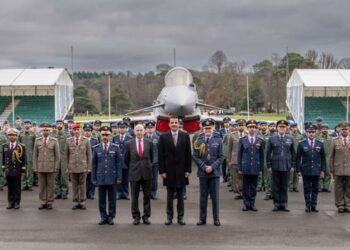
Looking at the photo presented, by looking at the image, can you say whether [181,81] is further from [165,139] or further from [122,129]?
[165,139]

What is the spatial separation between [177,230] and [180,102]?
35.7 ft

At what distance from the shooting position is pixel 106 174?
354 inches

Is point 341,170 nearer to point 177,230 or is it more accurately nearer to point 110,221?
point 177,230

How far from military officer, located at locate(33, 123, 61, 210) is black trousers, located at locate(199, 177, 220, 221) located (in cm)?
326

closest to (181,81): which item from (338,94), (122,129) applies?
(122,129)

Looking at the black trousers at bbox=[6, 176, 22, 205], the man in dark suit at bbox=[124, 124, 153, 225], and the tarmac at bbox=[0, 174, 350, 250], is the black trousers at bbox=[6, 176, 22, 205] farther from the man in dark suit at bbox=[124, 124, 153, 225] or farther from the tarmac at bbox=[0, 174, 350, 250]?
the man in dark suit at bbox=[124, 124, 153, 225]

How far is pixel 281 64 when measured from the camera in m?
79.7

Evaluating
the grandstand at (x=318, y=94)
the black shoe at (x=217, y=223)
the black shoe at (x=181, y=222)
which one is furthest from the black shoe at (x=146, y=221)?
the grandstand at (x=318, y=94)

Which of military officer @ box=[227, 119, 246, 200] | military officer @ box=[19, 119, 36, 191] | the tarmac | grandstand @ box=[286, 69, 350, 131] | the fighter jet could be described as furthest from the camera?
grandstand @ box=[286, 69, 350, 131]

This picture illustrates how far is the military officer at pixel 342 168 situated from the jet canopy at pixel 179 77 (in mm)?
10875

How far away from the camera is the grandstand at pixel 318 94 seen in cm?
2869

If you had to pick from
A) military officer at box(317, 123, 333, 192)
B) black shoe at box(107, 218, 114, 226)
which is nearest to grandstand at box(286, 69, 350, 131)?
military officer at box(317, 123, 333, 192)

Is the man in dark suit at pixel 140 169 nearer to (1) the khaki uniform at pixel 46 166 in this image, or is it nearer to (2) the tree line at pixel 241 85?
(1) the khaki uniform at pixel 46 166

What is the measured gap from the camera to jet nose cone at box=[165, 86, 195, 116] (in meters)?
18.9
